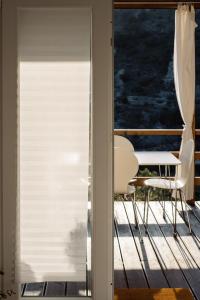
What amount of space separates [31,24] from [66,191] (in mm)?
934

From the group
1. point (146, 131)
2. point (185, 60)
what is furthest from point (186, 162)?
point (185, 60)

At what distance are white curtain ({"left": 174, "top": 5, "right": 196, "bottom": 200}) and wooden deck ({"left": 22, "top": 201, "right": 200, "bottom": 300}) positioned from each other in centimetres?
97

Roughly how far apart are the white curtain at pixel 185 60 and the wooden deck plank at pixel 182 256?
855 mm

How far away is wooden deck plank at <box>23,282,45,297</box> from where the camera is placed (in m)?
3.25

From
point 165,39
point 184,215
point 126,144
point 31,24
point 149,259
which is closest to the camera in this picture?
point 31,24

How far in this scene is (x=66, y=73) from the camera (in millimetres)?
3119

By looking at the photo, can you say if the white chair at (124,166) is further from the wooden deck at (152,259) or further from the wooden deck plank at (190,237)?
the wooden deck plank at (190,237)

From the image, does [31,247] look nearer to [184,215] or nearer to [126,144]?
[126,144]

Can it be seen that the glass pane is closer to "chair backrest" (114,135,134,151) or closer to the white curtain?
the white curtain

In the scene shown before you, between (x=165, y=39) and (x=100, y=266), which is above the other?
(x=165, y=39)

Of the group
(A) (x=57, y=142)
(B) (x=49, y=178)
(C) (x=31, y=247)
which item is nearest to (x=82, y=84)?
(A) (x=57, y=142)

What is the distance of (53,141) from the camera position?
3160 mm

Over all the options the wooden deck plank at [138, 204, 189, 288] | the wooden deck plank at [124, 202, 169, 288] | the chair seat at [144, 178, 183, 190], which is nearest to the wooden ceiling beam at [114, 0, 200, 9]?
the chair seat at [144, 178, 183, 190]

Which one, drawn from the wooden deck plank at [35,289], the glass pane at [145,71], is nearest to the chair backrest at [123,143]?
the wooden deck plank at [35,289]
